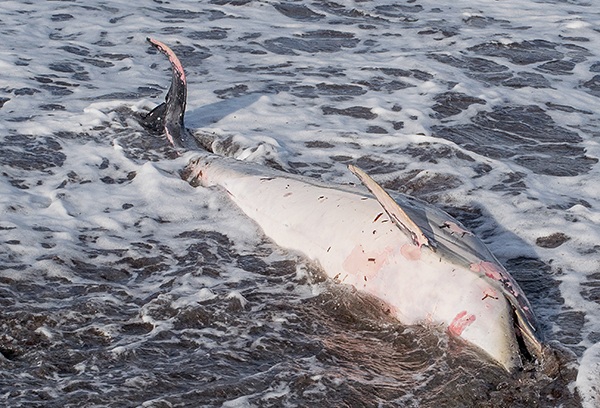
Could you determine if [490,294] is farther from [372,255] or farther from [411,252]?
[372,255]

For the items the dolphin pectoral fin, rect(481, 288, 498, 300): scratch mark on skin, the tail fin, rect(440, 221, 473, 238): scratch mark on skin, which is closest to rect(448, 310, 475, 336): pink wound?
rect(481, 288, 498, 300): scratch mark on skin

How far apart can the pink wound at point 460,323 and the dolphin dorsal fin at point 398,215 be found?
53cm

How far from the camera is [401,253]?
5.94m

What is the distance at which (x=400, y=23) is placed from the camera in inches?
534

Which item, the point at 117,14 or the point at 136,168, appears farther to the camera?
the point at 117,14

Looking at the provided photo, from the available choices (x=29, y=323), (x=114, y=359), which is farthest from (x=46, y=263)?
(x=114, y=359)

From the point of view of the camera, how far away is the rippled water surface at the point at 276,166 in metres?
5.25

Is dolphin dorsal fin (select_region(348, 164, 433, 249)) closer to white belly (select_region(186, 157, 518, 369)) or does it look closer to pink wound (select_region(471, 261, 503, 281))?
white belly (select_region(186, 157, 518, 369))

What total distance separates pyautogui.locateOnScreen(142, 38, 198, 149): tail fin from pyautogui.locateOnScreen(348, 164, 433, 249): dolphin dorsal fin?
3.11 metres

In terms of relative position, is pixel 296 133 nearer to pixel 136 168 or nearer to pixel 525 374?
pixel 136 168

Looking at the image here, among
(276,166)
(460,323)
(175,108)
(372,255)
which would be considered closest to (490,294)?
(460,323)

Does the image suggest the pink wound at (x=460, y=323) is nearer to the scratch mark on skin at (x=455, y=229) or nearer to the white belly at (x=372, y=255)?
the white belly at (x=372, y=255)

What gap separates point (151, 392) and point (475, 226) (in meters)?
3.26

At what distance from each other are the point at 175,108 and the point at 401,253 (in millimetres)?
3617
